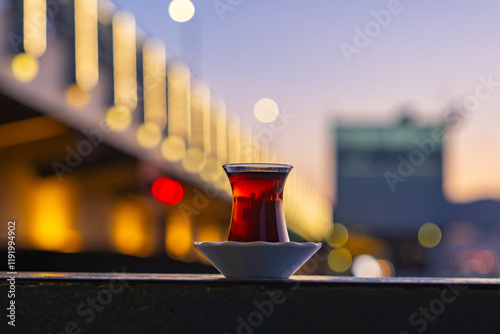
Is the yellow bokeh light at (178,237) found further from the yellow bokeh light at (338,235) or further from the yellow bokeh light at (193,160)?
the yellow bokeh light at (338,235)

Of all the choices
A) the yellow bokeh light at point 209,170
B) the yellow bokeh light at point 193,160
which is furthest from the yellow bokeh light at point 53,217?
the yellow bokeh light at point 209,170

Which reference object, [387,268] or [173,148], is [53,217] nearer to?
[173,148]

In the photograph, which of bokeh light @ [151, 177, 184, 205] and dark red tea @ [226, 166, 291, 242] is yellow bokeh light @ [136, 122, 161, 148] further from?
dark red tea @ [226, 166, 291, 242]

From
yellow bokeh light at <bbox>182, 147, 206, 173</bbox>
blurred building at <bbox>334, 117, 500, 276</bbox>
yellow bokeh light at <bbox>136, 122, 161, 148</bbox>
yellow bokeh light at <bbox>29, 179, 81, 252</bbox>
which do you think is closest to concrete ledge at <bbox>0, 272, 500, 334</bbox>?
yellow bokeh light at <bbox>136, 122, 161, 148</bbox>

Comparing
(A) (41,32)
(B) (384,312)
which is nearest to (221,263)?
(B) (384,312)

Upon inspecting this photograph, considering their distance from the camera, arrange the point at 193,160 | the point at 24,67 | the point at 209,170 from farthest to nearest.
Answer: the point at 209,170, the point at 193,160, the point at 24,67

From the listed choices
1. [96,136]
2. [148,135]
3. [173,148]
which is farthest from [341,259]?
[96,136]

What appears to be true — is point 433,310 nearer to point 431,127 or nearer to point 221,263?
point 221,263
